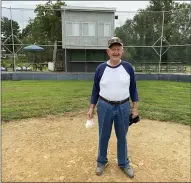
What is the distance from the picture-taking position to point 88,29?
18875mm

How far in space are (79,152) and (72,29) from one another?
615 inches

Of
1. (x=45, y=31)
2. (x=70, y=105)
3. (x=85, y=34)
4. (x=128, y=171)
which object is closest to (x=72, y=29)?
(x=85, y=34)

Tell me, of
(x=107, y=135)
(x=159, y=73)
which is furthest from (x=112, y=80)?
(x=159, y=73)

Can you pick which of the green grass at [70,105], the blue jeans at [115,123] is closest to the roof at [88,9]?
the green grass at [70,105]

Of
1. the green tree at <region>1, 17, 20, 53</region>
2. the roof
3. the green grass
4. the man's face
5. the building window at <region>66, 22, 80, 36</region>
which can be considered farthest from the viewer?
the roof

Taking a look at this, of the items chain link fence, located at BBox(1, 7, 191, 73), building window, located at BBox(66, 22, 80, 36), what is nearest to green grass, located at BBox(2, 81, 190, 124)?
chain link fence, located at BBox(1, 7, 191, 73)

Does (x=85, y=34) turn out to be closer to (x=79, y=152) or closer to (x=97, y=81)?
(x=79, y=152)

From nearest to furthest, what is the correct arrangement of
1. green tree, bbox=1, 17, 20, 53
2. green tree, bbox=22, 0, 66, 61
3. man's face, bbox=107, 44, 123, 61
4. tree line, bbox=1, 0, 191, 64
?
man's face, bbox=107, 44, 123, 61, green tree, bbox=1, 17, 20, 53, tree line, bbox=1, 0, 191, 64, green tree, bbox=22, 0, 66, 61

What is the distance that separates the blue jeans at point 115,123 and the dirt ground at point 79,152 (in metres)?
0.20

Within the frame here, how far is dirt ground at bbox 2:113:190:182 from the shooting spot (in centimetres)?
328

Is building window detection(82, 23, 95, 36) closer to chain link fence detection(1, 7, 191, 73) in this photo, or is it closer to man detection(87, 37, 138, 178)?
chain link fence detection(1, 7, 191, 73)

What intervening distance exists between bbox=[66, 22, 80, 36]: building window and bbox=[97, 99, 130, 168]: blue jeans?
1588 centimetres

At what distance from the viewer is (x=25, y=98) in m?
8.41

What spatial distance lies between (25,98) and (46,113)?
2.30 meters
